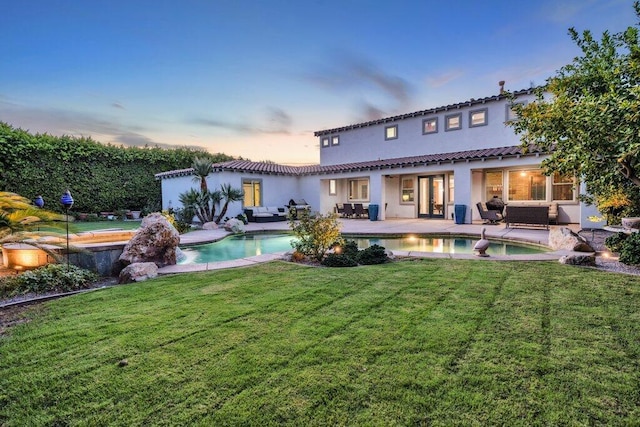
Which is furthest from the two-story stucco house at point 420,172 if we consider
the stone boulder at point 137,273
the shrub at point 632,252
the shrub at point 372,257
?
the stone boulder at point 137,273

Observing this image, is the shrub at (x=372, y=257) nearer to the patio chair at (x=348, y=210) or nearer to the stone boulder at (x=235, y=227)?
the stone boulder at (x=235, y=227)

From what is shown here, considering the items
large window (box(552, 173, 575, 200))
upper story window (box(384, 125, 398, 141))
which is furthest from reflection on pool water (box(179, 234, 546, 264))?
upper story window (box(384, 125, 398, 141))

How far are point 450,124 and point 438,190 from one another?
3594mm

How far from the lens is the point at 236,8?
1123cm

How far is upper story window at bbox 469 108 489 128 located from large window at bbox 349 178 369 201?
273 inches

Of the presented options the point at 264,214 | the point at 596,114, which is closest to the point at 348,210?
the point at 264,214

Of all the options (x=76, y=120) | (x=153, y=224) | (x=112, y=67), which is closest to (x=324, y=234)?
(x=153, y=224)

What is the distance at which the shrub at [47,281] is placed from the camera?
16.3 feet

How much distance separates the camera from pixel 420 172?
54.7ft

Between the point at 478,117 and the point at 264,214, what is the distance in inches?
483

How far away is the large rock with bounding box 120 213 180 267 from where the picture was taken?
662cm

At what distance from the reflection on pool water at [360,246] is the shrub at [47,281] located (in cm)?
282

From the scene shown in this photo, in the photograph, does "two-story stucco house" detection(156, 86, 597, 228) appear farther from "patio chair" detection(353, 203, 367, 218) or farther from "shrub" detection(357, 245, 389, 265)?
"shrub" detection(357, 245, 389, 265)

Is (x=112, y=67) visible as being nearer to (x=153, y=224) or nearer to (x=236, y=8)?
(x=236, y=8)
